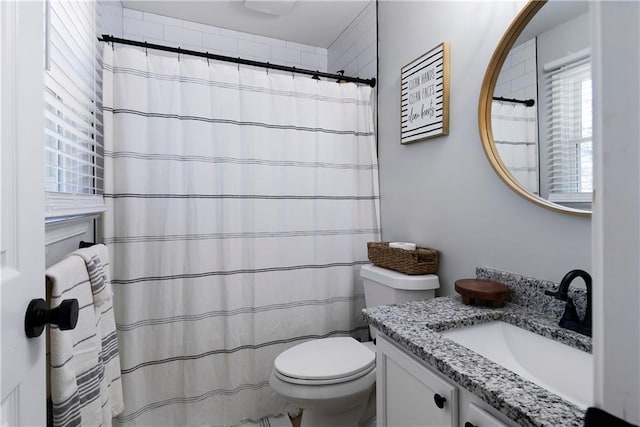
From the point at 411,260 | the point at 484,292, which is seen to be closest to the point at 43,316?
the point at 484,292

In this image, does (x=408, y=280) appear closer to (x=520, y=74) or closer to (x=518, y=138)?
(x=518, y=138)

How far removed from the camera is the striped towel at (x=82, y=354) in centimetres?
73

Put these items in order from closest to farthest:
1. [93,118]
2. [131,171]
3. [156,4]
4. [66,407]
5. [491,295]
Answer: [66,407] < [491,295] < [93,118] < [131,171] < [156,4]

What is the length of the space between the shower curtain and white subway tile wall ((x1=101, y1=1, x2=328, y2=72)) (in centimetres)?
187

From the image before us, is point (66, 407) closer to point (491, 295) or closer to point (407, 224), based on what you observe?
point (491, 295)

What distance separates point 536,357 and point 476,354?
0.29 m

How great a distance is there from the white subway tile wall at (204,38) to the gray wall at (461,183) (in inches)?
34.8

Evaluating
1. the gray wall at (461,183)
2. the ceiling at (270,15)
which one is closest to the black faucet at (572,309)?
the gray wall at (461,183)

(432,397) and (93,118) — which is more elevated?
(93,118)

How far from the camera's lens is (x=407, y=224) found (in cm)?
185

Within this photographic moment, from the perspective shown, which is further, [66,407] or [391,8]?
[391,8]

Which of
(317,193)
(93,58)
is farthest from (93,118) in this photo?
(317,193)

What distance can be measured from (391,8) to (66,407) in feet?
7.34

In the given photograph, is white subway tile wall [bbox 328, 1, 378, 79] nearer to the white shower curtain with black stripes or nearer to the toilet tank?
the white shower curtain with black stripes
